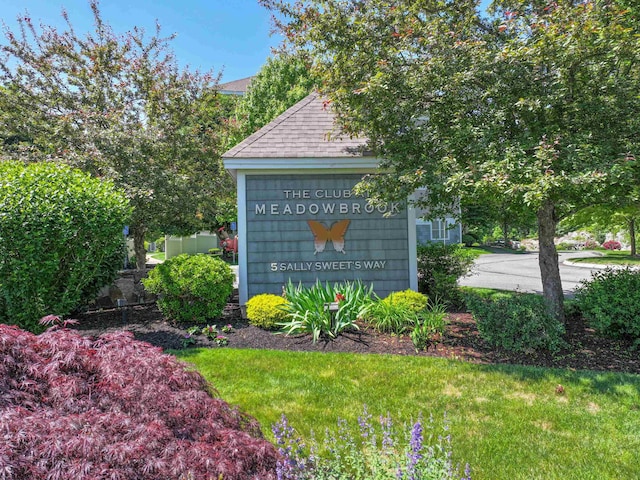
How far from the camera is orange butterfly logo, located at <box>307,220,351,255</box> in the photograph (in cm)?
766

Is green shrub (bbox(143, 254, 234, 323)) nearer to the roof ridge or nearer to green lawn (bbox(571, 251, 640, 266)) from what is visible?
the roof ridge

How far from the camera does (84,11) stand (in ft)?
32.9

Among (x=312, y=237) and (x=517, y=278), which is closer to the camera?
(x=312, y=237)

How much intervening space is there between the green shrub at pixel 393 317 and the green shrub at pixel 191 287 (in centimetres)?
269

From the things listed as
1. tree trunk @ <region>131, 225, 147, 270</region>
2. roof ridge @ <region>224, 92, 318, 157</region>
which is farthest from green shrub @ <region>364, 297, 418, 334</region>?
tree trunk @ <region>131, 225, 147, 270</region>

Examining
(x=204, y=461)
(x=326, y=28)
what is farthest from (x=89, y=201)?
(x=204, y=461)

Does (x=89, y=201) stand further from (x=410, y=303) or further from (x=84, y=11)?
(x=84, y=11)

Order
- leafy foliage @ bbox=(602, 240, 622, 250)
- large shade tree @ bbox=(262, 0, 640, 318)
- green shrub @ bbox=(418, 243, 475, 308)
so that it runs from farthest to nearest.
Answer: leafy foliage @ bbox=(602, 240, 622, 250), green shrub @ bbox=(418, 243, 475, 308), large shade tree @ bbox=(262, 0, 640, 318)

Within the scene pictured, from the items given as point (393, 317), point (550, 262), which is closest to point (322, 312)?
point (393, 317)

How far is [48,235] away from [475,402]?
5630 millimetres

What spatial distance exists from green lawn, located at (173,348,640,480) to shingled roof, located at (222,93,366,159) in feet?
12.9

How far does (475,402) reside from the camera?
3.79 m

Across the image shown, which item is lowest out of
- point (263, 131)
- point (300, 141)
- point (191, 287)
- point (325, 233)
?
point (191, 287)

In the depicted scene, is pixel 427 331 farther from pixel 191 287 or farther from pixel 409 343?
pixel 191 287
